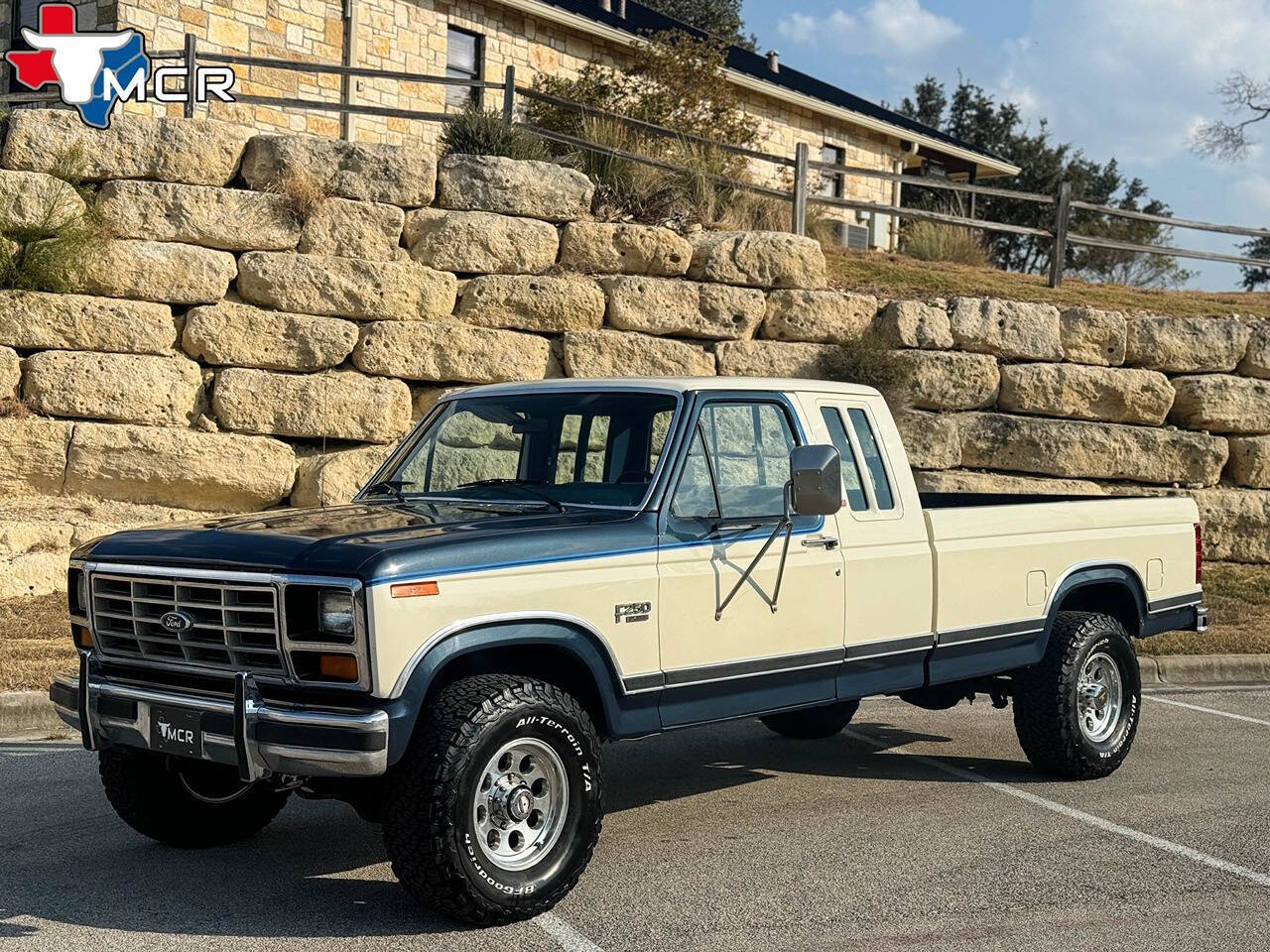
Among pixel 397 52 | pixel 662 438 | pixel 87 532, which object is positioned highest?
pixel 397 52

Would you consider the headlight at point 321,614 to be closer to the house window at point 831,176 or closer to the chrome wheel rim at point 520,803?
the chrome wheel rim at point 520,803

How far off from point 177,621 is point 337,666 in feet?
2.42

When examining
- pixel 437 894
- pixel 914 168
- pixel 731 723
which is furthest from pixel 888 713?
pixel 914 168

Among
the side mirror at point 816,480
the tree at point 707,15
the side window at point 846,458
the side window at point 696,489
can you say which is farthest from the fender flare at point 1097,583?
the tree at point 707,15

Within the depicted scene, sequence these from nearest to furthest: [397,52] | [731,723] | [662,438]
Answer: [662,438], [731,723], [397,52]

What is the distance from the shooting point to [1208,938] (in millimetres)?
5152

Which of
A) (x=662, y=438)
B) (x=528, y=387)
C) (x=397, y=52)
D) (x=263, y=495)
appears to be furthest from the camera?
(x=397, y=52)

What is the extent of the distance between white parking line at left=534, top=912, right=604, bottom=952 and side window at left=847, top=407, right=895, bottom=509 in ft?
8.52

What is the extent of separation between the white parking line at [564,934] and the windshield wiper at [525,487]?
5.34 ft

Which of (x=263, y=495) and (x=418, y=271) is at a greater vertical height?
(x=418, y=271)

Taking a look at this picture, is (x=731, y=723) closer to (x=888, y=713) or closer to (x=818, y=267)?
(x=888, y=713)

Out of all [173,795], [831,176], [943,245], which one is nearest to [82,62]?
[943,245]

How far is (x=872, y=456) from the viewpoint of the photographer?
6949mm

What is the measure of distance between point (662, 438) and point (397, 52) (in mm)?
16859
